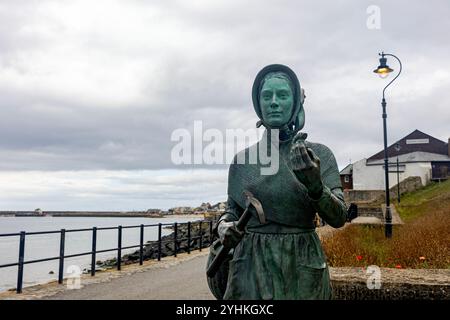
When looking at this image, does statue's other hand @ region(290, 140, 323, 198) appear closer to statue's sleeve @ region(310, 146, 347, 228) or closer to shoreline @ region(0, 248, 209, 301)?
statue's sleeve @ region(310, 146, 347, 228)

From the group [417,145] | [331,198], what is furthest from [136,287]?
[417,145]

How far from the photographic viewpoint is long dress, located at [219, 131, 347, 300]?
230cm

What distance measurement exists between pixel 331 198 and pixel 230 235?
54cm

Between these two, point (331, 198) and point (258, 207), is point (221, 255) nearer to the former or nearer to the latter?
point (258, 207)

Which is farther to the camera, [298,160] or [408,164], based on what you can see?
[408,164]

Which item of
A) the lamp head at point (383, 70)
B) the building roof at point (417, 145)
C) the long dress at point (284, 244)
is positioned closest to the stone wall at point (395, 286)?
the long dress at point (284, 244)

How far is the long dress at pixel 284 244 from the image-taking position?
90.6 inches

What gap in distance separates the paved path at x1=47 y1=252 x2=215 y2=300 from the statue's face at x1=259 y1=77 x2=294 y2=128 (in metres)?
6.20

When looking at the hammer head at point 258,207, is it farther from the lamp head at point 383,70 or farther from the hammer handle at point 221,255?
the lamp head at point 383,70

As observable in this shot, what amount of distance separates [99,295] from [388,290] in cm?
551

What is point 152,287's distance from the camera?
9359 millimetres

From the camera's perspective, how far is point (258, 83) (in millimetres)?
2604

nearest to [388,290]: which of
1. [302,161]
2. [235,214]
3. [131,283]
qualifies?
[235,214]

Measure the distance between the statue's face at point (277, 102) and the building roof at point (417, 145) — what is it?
177 feet
